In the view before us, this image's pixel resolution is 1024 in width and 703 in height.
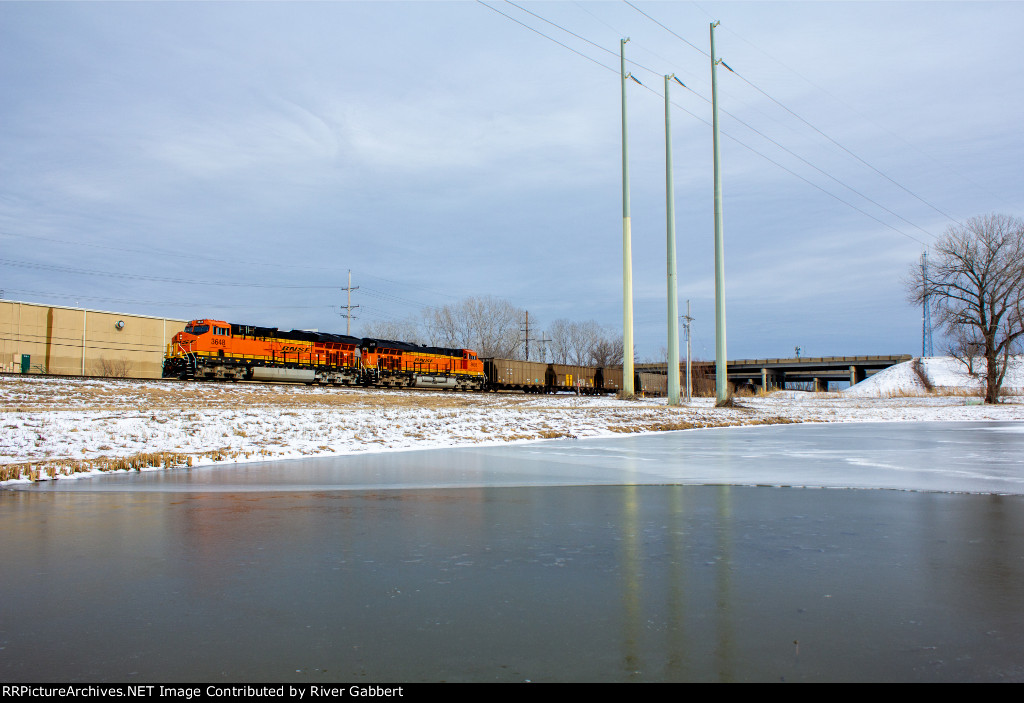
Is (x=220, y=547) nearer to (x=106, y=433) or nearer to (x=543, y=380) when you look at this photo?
(x=106, y=433)

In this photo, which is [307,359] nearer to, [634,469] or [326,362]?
[326,362]

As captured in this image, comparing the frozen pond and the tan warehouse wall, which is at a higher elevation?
the tan warehouse wall

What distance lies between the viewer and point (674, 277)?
32375mm

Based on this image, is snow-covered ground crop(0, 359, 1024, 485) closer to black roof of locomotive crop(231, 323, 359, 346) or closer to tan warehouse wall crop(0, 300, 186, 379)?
black roof of locomotive crop(231, 323, 359, 346)

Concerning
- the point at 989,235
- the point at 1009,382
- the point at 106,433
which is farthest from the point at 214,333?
the point at 1009,382

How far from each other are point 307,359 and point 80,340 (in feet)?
80.7

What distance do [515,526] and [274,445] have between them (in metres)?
8.01

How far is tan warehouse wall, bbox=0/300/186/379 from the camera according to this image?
50.9 m

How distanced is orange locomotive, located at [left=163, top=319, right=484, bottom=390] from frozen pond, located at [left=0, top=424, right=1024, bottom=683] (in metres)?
30.5

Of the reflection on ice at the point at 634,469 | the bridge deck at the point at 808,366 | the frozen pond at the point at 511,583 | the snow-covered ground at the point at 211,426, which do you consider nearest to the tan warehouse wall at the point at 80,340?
the snow-covered ground at the point at 211,426

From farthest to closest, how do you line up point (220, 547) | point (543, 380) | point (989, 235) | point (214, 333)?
point (543, 380), point (989, 235), point (214, 333), point (220, 547)

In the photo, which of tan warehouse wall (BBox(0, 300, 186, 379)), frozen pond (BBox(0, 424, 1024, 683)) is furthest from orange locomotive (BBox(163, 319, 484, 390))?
frozen pond (BBox(0, 424, 1024, 683))

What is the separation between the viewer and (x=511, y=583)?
3922mm

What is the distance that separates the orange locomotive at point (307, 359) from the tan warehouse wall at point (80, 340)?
15.1 metres
